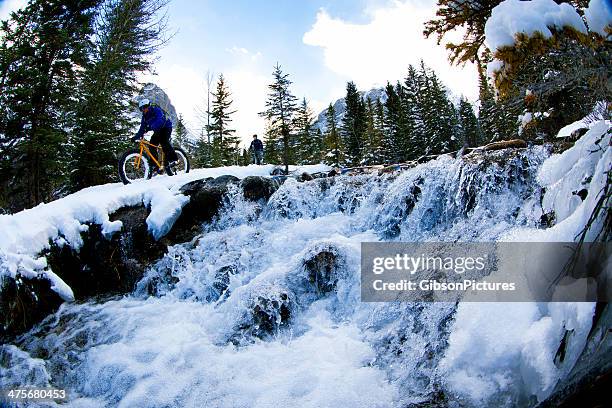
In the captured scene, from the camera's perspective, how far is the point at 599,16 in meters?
3.28

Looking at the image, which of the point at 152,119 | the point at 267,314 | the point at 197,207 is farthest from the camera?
the point at 197,207

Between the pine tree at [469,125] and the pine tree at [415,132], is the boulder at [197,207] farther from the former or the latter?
the pine tree at [469,125]

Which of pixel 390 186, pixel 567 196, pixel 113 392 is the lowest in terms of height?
pixel 113 392

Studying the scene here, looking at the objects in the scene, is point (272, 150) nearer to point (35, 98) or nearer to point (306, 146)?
point (306, 146)

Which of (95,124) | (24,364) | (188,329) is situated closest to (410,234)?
(188,329)

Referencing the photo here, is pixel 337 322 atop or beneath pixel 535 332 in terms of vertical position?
beneath

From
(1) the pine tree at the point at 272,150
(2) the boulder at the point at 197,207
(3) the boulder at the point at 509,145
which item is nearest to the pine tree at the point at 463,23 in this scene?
(3) the boulder at the point at 509,145

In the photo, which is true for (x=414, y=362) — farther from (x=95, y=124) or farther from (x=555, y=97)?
(x=95, y=124)

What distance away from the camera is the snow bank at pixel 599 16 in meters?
3.20

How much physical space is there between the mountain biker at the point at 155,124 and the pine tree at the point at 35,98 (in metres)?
6.41

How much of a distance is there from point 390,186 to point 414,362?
17.4 ft

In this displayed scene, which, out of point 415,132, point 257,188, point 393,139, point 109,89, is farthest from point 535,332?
point 415,132

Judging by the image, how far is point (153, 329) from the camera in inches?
249

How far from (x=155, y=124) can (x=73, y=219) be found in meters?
3.23
